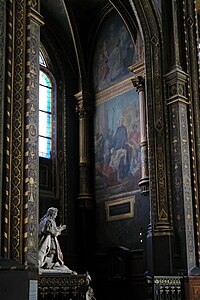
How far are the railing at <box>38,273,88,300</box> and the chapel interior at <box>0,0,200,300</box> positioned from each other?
0.02 meters

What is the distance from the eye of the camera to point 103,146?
16.3 metres

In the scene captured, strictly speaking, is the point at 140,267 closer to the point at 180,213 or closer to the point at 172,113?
the point at 180,213

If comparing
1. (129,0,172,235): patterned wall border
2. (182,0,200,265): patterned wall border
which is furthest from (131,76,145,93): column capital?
(182,0,200,265): patterned wall border

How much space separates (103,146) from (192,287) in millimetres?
6026

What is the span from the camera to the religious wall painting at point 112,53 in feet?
52.3

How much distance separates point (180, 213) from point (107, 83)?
235 inches

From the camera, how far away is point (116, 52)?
1636 centimetres

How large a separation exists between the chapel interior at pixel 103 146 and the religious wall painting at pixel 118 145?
0.03 meters

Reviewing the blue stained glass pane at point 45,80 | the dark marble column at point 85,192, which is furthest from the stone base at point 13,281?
the blue stained glass pane at point 45,80

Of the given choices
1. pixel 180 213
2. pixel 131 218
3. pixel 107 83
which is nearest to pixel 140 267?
pixel 131 218

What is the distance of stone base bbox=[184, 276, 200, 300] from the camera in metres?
11.4

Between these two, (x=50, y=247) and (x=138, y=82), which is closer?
(x=50, y=247)

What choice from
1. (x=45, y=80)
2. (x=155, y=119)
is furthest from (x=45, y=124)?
(x=155, y=119)

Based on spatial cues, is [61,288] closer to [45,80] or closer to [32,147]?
[32,147]
